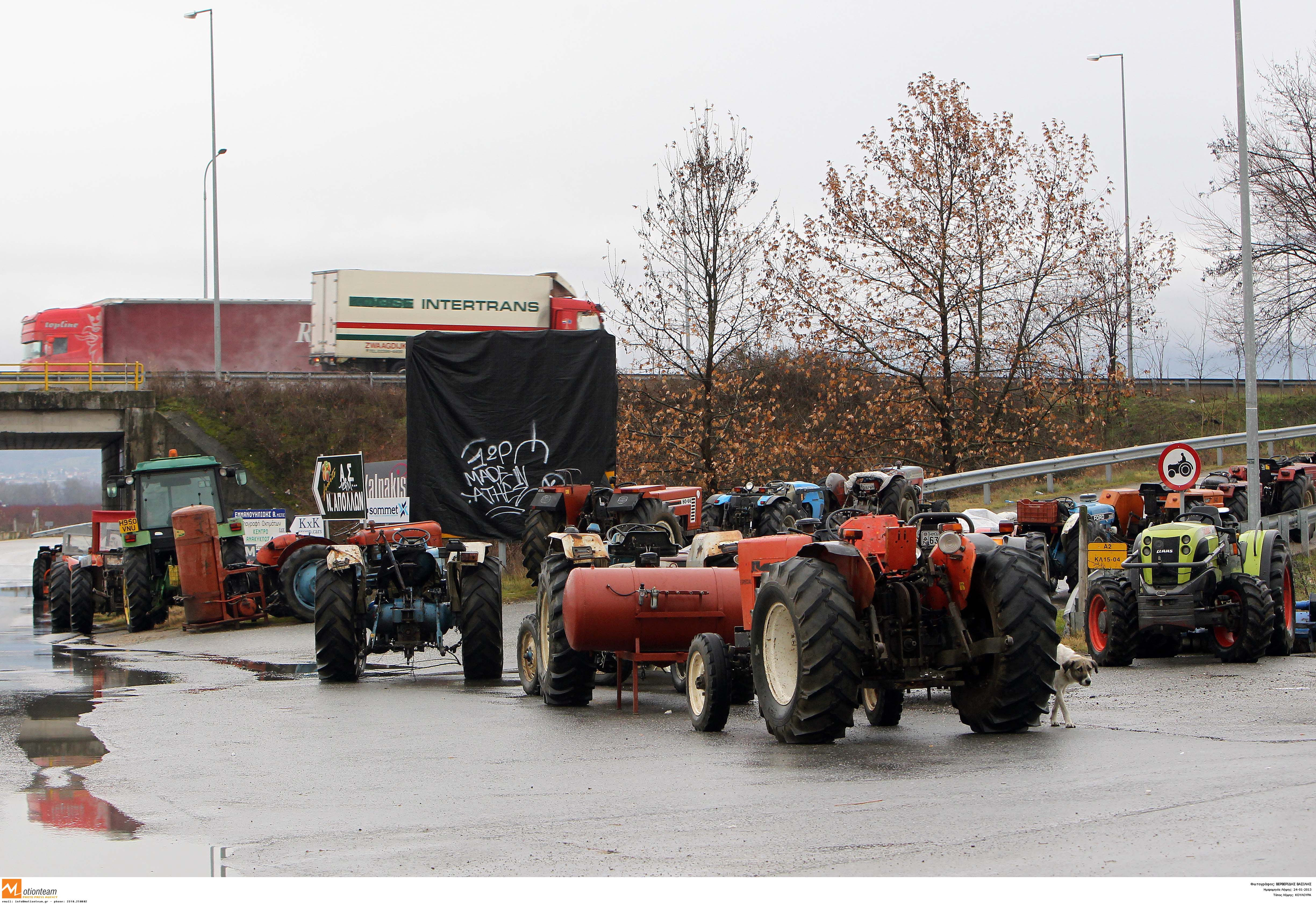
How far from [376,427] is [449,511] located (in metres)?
25.2

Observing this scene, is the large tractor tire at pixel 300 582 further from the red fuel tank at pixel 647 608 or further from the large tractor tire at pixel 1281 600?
the large tractor tire at pixel 1281 600

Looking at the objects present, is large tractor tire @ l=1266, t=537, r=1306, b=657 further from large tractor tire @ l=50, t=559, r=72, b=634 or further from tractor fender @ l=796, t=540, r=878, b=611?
large tractor tire @ l=50, t=559, r=72, b=634

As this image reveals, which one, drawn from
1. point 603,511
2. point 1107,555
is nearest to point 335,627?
point 603,511

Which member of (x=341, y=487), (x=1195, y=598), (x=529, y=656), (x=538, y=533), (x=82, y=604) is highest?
(x=341, y=487)

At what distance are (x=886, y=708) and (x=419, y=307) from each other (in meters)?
42.3

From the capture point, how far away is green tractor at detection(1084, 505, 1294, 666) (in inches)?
569

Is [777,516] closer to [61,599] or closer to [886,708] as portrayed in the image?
[886,708]

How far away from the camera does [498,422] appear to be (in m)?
27.9

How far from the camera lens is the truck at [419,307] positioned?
5022 centimetres

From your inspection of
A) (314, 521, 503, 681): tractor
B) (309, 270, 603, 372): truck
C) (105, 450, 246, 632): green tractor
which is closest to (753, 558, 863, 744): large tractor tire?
(314, 521, 503, 681): tractor

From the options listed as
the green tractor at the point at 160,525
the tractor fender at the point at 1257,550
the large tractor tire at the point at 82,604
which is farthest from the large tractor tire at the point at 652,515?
the large tractor tire at the point at 82,604

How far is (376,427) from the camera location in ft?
171

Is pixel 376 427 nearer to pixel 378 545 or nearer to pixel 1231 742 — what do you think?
pixel 378 545

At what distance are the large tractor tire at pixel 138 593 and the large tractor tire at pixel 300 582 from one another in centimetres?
334
